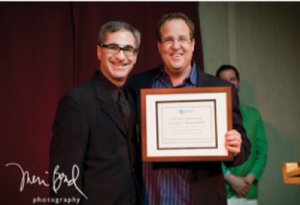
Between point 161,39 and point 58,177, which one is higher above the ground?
point 161,39

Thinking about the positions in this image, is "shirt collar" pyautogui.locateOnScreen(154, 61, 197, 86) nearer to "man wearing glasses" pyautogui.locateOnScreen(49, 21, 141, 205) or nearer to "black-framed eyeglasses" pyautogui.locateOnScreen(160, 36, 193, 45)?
"black-framed eyeglasses" pyautogui.locateOnScreen(160, 36, 193, 45)

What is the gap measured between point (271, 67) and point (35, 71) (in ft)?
6.61

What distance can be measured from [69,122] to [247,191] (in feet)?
6.08

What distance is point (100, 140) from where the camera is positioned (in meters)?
1.60

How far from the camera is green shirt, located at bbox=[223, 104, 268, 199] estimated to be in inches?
118

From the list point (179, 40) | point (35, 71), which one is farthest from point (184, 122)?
point (35, 71)

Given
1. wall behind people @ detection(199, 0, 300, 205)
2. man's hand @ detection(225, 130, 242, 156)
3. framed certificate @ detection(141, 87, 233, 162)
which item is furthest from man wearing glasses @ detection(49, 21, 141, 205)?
wall behind people @ detection(199, 0, 300, 205)

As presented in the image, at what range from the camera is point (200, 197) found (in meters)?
1.74

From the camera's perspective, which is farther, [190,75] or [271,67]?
[271,67]

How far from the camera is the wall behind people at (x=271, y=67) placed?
3582 millimetres

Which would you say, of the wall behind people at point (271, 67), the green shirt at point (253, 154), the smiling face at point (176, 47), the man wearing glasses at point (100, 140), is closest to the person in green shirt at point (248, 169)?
the green shirt at point (253, 154)

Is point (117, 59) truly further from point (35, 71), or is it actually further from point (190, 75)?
point (35, 71)

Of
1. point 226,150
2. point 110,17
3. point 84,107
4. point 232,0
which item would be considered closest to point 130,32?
point 84,107

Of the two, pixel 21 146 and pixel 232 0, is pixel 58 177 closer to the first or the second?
pixel 21 146
